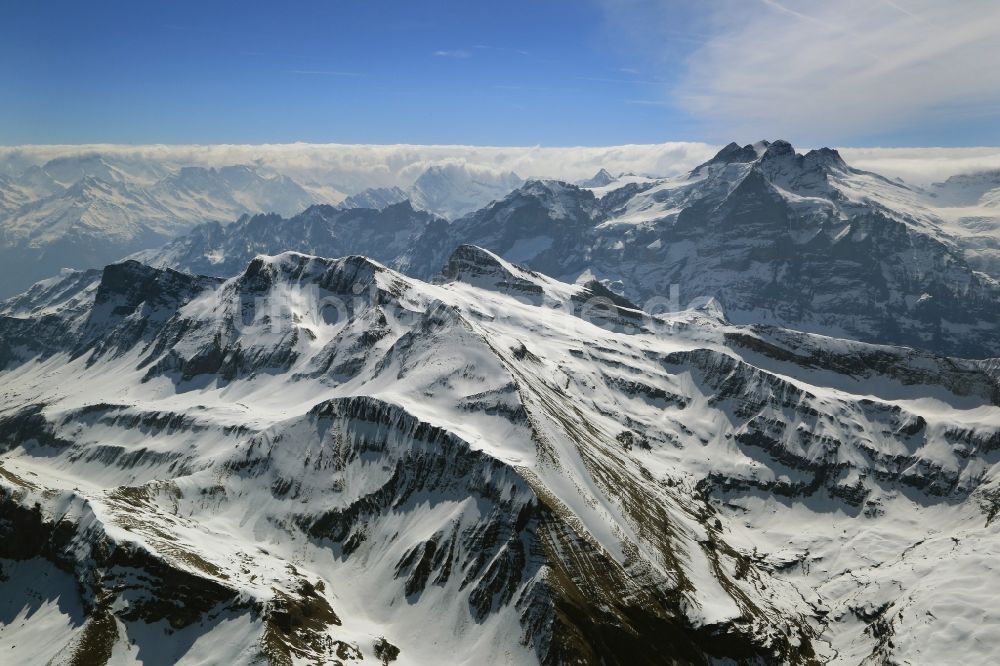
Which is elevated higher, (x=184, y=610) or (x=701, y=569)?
(x=184, y=610)

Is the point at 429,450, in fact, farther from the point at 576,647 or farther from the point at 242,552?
the point at 576,647

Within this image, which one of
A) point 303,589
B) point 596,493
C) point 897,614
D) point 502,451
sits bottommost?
→ point 897,614

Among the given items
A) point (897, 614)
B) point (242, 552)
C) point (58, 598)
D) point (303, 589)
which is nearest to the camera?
point (58, 598)

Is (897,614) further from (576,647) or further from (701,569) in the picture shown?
(576,647)

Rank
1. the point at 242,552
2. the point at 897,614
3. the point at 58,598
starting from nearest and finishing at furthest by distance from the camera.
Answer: the point at 58,598, the point at 242,552, the point at 897,614

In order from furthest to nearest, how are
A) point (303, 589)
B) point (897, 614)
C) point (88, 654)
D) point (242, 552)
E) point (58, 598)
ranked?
point (897, 614) → point (242, 552) → point (303, 589) → point (58, 598) → point (88, 654)

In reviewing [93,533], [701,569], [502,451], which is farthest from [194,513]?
[701,569]

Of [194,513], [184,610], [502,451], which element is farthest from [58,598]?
[502,451]

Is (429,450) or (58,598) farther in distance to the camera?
(429,450)

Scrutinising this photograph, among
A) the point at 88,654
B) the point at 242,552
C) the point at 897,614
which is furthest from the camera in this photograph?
the point at 897,614
